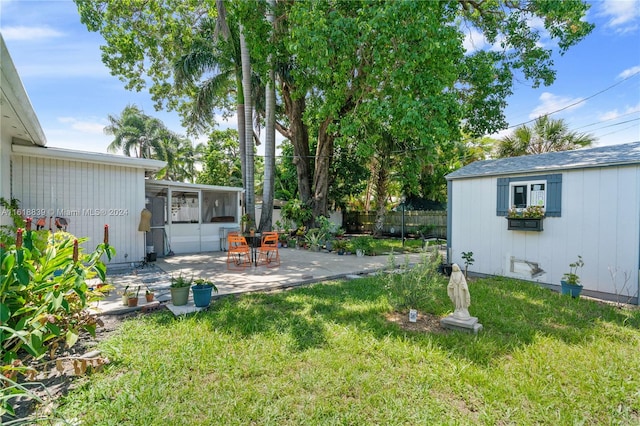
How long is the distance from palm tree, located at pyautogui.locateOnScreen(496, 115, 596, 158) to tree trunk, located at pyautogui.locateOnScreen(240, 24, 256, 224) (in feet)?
42.8

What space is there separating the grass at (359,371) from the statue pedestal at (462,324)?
0.45ft

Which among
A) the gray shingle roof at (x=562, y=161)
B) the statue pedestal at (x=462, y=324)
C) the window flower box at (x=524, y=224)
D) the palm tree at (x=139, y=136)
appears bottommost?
the statue pedestal at (x=462, y=324)

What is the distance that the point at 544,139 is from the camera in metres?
14.1

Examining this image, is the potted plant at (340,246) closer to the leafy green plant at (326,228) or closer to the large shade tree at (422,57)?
the leafy green plant at (326,228)

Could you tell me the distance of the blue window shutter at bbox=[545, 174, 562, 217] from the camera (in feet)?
19.6

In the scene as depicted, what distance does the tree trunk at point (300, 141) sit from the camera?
43.5 ft

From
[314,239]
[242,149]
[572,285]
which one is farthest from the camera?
[242,149]

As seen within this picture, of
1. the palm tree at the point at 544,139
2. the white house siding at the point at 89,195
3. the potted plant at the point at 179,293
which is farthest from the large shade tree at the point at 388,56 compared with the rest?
the potted plant at the point at 179,293

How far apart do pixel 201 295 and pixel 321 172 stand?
9.16 metres

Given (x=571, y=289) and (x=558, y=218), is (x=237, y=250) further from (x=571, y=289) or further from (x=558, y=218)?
(x=558, y=218)

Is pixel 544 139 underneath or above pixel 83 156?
above

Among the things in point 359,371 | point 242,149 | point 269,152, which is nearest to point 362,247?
point 269,152

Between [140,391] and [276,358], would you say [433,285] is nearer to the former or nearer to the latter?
[276,358]

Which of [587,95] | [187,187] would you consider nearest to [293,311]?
[187,187]
